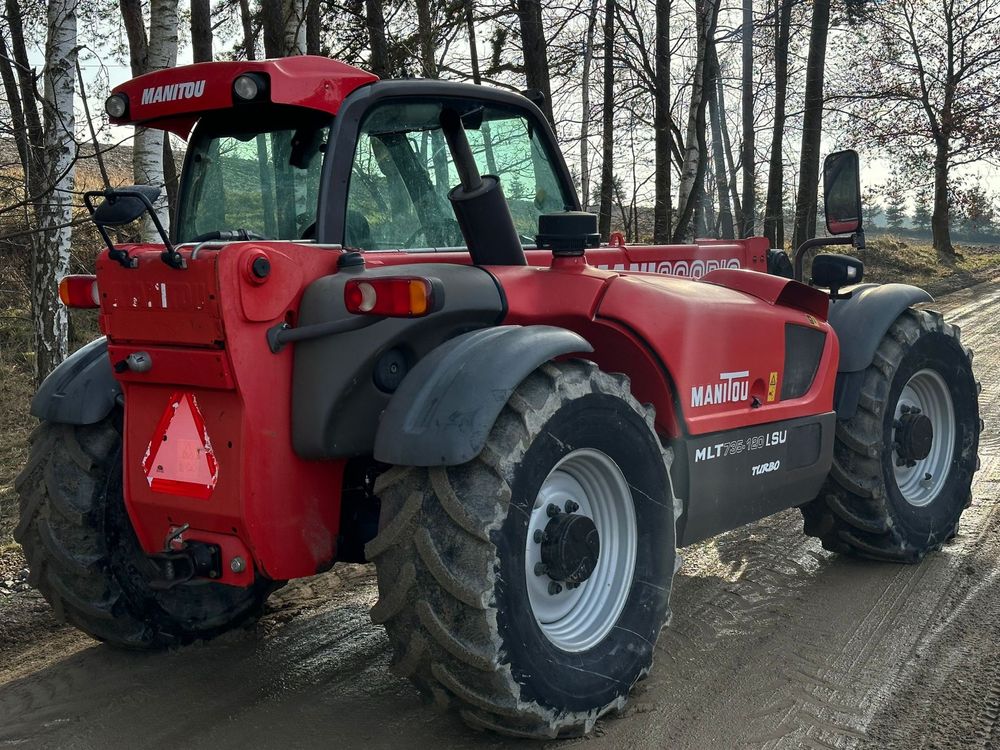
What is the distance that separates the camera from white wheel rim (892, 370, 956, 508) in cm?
523

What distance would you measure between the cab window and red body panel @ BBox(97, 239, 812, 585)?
136 millimetres

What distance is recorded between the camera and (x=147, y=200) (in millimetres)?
3137

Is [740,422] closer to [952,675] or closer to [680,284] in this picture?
[680,284]

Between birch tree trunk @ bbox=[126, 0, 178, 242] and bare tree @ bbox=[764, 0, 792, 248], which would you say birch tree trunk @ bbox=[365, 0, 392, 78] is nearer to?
birch tree trunk @ bbox=[126, 0, 178, 242]

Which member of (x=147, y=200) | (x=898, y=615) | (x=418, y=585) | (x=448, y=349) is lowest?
(x=898, y=615)

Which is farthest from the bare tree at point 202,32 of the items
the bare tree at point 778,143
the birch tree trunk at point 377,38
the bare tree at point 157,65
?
the bare tree at point 778,143

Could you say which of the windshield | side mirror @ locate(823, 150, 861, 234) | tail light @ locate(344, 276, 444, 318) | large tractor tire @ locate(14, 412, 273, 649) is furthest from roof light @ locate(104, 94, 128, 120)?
side mirror @ locate(823, 150, 861, 234)

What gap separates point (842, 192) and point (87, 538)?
3.52 m

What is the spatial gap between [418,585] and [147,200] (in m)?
1.41

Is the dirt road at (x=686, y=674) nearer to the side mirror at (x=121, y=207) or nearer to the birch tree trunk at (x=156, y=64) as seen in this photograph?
the side mirror at (x=121, y=207)

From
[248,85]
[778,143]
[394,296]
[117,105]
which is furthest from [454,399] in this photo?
[778,143]

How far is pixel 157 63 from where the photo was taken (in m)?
8.79

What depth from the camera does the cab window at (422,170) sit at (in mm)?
3730

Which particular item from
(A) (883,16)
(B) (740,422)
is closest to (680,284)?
(B) (740,422)
